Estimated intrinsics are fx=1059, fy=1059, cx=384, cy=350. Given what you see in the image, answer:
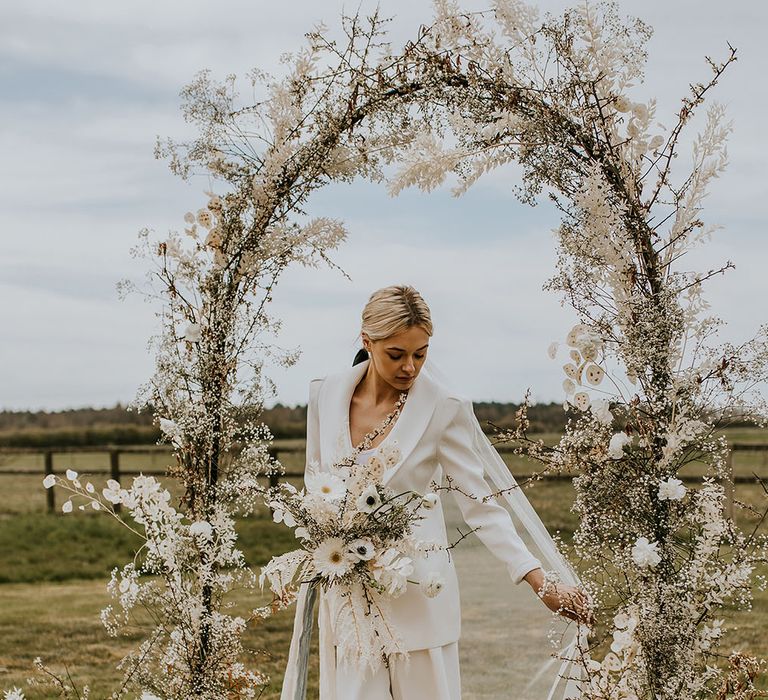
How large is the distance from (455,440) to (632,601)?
93 centimetres

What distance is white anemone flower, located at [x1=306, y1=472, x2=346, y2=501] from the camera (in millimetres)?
3814

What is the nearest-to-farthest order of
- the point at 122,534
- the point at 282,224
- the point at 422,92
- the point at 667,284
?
the point at 667,284
the point at 422,92
the point at 282,224
the point at 122,534

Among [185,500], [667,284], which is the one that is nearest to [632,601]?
[667,284]

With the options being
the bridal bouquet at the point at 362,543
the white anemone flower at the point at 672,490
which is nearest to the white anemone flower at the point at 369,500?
the bridal bouquet at the point at 362,543

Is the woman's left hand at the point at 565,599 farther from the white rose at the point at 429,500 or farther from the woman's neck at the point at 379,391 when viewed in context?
the woman's neck at the point at 379,391

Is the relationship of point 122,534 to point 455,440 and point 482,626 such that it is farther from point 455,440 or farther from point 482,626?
point 455,440

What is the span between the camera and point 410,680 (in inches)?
152

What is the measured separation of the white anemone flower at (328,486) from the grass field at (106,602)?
797 millimetres

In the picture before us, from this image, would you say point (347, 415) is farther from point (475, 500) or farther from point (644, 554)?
point (644, 554)

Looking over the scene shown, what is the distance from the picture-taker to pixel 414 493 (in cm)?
389

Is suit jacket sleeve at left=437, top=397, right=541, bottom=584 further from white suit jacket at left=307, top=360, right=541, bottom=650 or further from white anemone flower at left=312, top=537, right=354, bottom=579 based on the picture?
white anemone flower at left=312, top=537, right=354, bottom=579

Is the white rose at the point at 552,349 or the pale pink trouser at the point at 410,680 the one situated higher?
the white rose at the point at 552,349

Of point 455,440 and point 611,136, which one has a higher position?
point 611,136

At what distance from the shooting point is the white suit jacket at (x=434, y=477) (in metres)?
3.84
